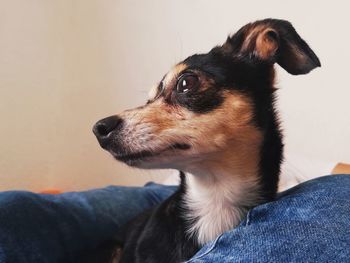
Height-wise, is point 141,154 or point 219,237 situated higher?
point 141,154

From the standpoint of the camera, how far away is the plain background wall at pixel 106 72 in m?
1.92

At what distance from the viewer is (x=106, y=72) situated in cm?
255

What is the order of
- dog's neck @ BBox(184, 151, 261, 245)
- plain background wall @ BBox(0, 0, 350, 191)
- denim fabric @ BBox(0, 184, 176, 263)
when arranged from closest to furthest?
1. dog's neck @ BBox(184, 151, 261, 245)
2. denim fabric @ BBox(0, 184, 176, 263)
3. plain background wall @ BBox(0, 0, 350, 191)

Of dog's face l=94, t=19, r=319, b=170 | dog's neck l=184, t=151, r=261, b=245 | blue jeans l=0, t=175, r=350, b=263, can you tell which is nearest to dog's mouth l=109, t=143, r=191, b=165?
dog's face l=94, t=19, r=319, b=170

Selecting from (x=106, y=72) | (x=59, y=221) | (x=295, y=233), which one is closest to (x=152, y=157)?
(x=295, y=233)

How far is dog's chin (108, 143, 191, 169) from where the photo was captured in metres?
0.98

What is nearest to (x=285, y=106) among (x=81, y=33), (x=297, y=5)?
(x=297, y=5)

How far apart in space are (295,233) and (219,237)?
167 millimetres

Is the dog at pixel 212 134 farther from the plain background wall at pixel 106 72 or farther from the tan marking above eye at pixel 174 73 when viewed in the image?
the plain background wall at pixel 106 72

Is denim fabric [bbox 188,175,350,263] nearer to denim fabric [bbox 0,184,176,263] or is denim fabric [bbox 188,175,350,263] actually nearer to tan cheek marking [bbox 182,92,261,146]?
tan cheek marking [bbox 182,92,261,146]

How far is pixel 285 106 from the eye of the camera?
2.04m

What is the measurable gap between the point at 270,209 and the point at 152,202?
97 centimetres

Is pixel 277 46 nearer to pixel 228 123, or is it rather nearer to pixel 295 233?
pixel 228 123

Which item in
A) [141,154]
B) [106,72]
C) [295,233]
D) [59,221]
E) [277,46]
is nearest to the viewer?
[295,233]
